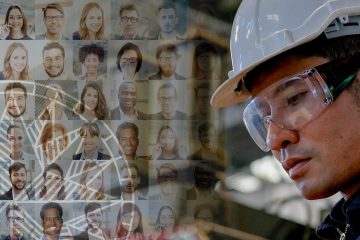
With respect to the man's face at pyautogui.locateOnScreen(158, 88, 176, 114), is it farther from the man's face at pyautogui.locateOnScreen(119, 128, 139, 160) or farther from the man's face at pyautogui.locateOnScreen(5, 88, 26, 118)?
the man's face at pyautogui.locateOnScreen(5, 88, 26, 118)

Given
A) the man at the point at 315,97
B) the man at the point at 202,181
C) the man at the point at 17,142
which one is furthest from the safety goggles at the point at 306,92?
the man at the point at 17,142

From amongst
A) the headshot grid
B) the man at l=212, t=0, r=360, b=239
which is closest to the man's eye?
the man at l=212, t=0, r=360, b=239

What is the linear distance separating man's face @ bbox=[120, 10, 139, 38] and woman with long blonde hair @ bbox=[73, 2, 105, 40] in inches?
2.8

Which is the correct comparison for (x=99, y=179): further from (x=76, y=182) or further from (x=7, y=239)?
(x=7, y=239)

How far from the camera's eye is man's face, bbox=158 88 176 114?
1918mm

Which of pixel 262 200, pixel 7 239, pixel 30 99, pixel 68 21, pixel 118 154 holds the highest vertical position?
pixel 68 21

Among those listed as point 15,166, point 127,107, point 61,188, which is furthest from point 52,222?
point 127,107

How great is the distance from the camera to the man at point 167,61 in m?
1.92

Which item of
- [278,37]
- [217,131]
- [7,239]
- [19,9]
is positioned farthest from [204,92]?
[278,37]

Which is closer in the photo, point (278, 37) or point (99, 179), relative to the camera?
point (278, 37)

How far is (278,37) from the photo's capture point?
3.09ft

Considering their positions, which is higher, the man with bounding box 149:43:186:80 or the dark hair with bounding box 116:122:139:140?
the man with bounding box 149:43:186:80

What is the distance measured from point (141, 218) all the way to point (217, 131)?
40 cm

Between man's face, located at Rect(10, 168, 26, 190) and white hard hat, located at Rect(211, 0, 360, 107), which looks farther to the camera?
man's face, located at Rect(10, 168, 26, 190)
